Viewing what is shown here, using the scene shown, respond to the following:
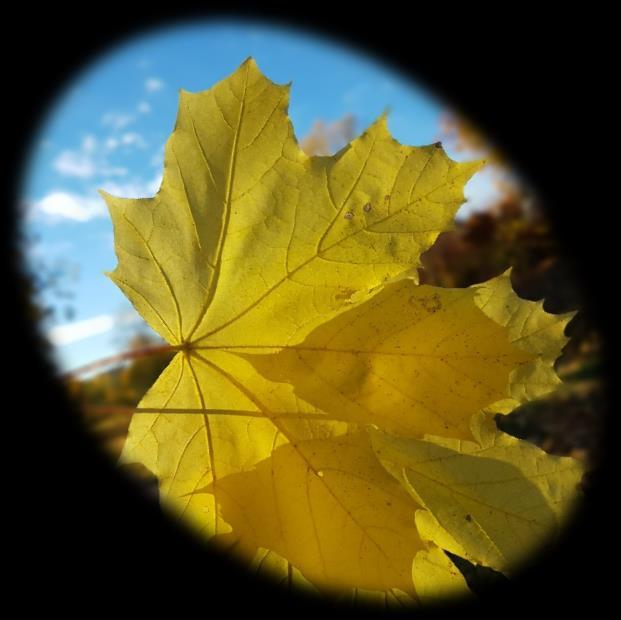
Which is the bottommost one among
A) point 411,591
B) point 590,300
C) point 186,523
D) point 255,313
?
point 411,591

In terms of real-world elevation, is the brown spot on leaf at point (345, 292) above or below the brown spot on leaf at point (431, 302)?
above

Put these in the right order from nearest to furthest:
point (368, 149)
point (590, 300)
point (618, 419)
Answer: point (368, 149) < point (618, 419) < point (590, 300)

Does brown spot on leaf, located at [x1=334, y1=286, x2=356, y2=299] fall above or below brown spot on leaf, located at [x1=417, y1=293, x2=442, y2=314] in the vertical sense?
above

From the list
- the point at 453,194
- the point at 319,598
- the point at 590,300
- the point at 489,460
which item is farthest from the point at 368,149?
the point at 590,300

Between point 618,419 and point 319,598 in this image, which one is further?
point 618,419

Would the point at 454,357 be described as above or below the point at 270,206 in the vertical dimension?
below

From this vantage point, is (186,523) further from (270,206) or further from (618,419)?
(618,419)

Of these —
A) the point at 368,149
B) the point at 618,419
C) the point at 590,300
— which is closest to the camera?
the point at 368,149
